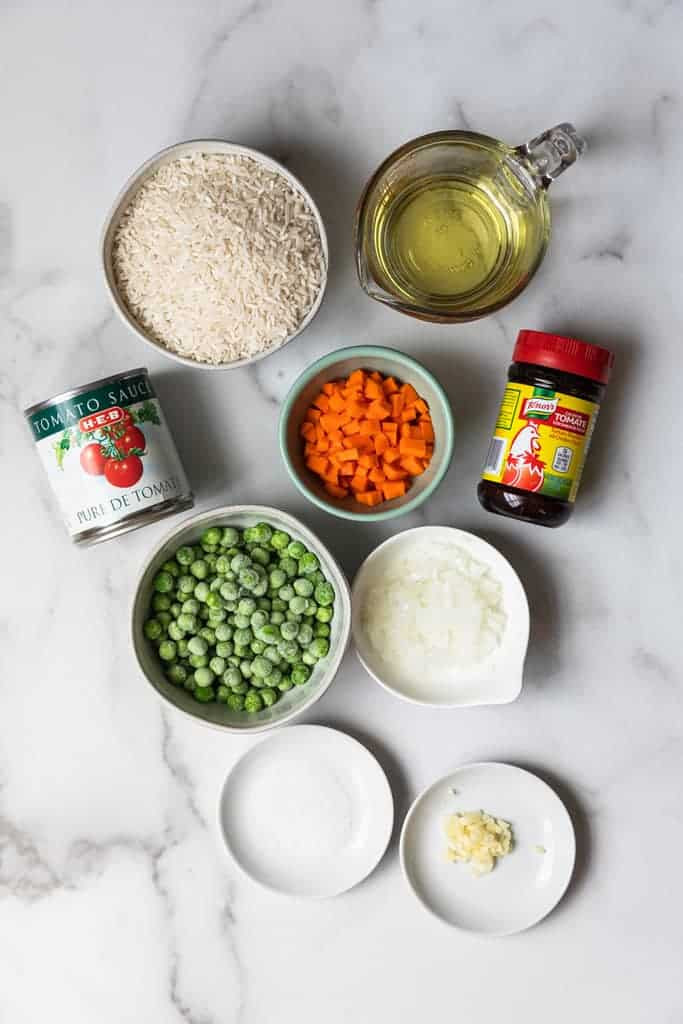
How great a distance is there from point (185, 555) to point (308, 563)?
179 mm

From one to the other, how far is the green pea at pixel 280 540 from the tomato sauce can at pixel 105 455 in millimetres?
171

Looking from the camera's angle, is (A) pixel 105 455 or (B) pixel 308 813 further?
(B) pixel 308 813

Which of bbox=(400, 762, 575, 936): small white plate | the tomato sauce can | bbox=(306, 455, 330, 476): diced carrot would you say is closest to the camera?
the tomato sauce can

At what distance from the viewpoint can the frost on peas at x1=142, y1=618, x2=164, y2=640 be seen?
125cm

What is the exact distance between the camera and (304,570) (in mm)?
1261

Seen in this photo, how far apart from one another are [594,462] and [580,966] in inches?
32.0

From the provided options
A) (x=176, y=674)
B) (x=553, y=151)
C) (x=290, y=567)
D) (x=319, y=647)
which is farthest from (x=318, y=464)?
(x=553, y=151)

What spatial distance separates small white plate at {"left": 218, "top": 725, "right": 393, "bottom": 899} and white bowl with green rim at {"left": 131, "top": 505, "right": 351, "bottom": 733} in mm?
119

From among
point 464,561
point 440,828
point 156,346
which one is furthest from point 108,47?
point 440,828

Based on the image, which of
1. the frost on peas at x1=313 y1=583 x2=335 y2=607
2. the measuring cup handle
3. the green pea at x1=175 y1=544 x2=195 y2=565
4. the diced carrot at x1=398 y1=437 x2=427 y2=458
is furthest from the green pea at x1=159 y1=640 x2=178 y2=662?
the measuring cup handle

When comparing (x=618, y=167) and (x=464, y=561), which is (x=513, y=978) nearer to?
(x=464, y=561)

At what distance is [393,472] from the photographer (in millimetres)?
1229

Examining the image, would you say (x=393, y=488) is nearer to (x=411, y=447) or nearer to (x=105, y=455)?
(x=411, y=447)

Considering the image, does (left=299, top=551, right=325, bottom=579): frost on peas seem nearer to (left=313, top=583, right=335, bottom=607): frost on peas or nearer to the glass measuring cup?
(left=313, top=583, right=335, bottom=607): frost on peas
